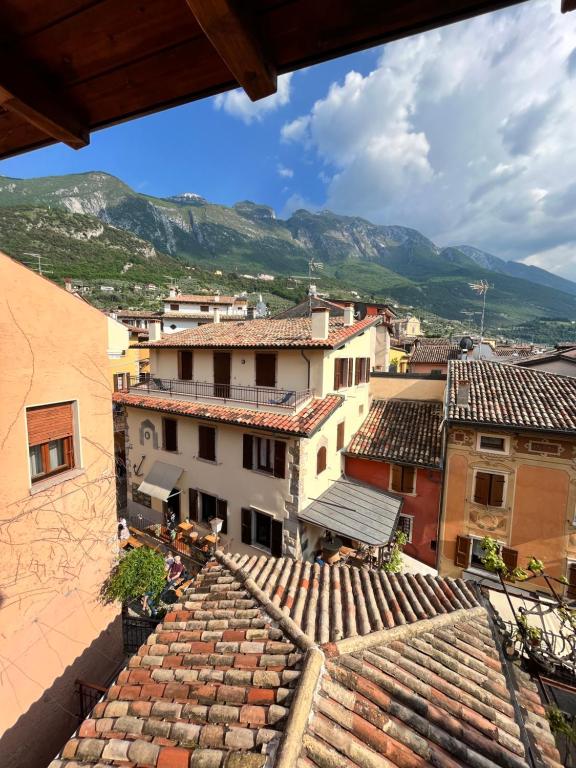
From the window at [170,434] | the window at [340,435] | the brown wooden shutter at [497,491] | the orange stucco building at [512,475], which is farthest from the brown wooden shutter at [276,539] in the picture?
the brown wooden shutter at [497,491]

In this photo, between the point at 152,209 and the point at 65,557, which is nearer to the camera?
the point at 65,557

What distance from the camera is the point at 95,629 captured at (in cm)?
718

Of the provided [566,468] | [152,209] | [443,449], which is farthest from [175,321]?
[152,209]

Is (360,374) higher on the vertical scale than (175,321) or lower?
lower

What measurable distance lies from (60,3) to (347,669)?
4.98m

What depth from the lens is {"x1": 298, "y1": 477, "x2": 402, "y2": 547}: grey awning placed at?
11492 mm

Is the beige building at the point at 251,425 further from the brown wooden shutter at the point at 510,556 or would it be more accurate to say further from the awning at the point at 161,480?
the brown wooden shutter at the point at 510,556

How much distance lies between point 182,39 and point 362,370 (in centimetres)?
1627

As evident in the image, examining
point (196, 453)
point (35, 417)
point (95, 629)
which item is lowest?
point (95, 629)

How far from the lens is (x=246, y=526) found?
13.0m

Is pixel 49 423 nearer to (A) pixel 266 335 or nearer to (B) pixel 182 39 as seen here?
(B) pixel 182 39

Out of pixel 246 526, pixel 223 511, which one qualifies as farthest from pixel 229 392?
pixel 246 526

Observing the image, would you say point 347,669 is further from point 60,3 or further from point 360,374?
point 360,374

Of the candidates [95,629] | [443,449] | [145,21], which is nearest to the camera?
[145,21]
